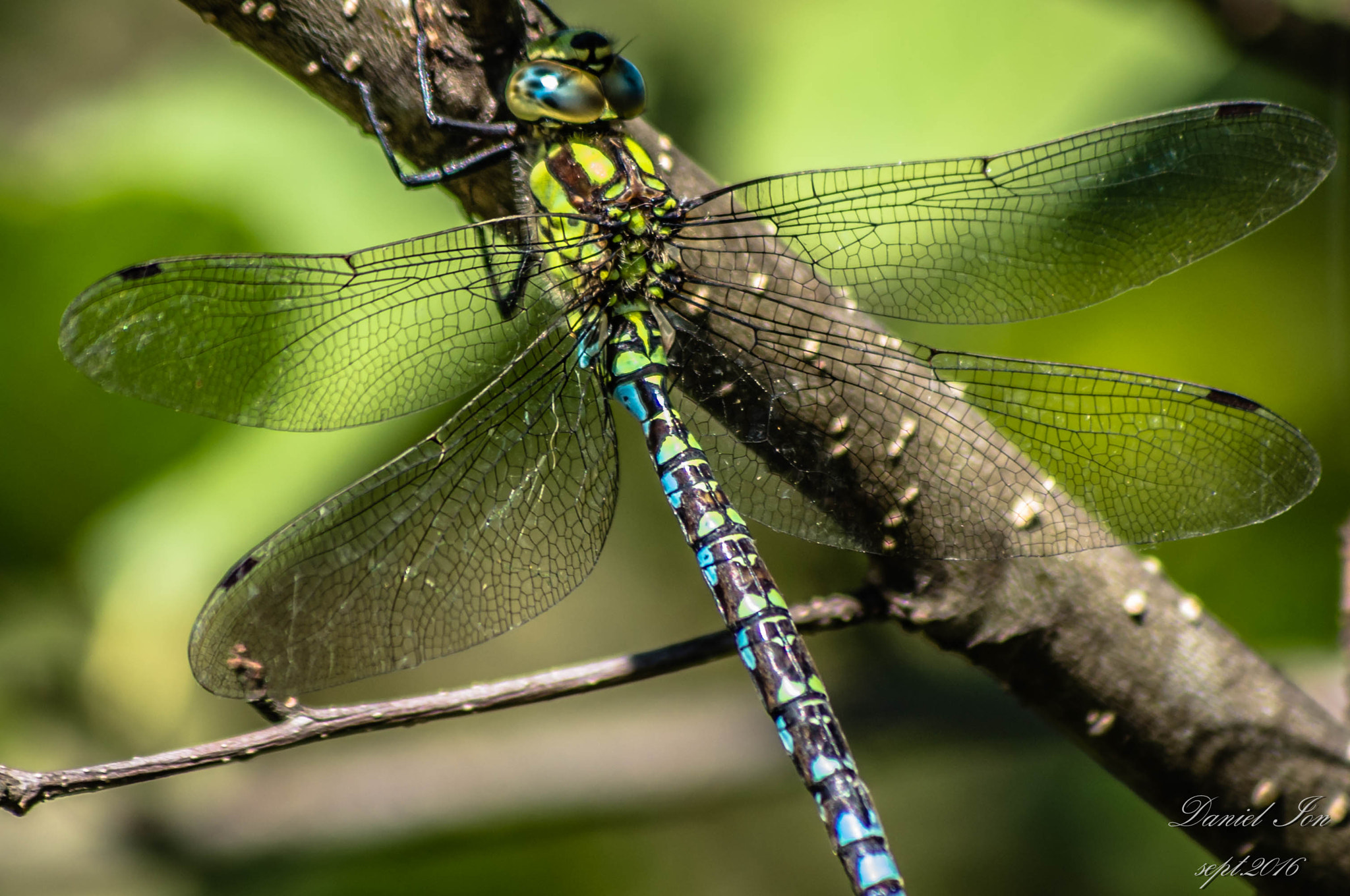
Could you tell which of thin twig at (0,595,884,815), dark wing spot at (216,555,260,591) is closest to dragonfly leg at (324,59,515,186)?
dark wing spot at (216,555,260,591)

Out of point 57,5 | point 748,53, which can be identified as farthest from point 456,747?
point 57,5

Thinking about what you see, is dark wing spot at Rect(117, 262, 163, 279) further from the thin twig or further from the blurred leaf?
the thin twig

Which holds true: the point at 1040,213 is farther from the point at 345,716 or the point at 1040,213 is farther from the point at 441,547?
the point at 345,716

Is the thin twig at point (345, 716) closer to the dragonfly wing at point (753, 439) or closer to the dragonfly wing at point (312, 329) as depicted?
the dragonfly wing at point (753, 439)

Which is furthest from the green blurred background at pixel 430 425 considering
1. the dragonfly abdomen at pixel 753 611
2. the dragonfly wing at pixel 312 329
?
the dragonfly abdomen at pixel 753 611

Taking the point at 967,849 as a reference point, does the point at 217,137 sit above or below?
above

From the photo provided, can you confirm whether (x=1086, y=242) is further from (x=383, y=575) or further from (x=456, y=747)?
(x=456, y=747)

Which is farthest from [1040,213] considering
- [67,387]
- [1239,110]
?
[67,387]
